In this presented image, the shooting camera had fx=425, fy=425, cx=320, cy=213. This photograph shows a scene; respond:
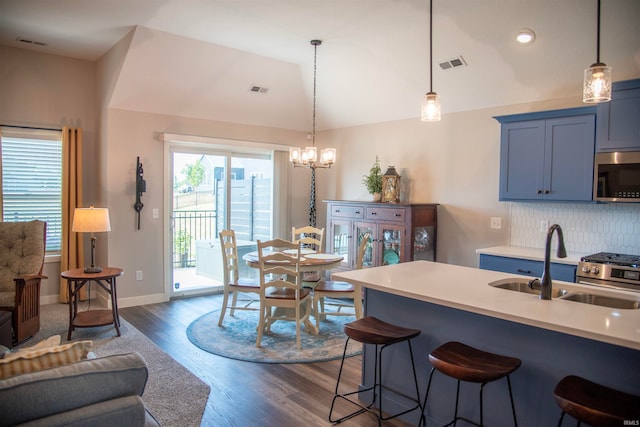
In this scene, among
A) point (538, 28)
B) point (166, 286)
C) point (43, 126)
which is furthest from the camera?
point (166, 286)

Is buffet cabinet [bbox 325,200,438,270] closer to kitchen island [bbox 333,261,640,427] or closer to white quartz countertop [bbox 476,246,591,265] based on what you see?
Answer: white quartz countertop [bbox 476,246,591,265]

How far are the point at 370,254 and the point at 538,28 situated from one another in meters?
2.99

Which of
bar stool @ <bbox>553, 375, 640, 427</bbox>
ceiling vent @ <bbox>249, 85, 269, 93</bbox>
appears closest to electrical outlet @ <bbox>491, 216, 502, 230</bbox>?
bar stool @ <bbox>553, 375, 640, 427</bbox>

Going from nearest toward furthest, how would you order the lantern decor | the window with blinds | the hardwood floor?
the hardwood floor, the window with blinds, the lantern decor

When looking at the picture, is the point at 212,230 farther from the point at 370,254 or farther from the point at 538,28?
the point at 538,28

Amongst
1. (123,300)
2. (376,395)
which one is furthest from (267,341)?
(123,300)

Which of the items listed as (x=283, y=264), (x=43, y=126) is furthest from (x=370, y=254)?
(x=43, y=126)

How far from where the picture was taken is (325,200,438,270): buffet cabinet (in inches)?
192

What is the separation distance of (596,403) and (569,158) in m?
2.71

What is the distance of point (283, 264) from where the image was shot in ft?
13.6

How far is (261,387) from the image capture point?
Result: 3152 mm

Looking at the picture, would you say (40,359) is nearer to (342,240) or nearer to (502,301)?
(502,301)

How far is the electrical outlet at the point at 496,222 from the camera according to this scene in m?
4.60

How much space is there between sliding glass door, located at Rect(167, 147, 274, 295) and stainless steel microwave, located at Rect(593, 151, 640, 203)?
14.2ft
